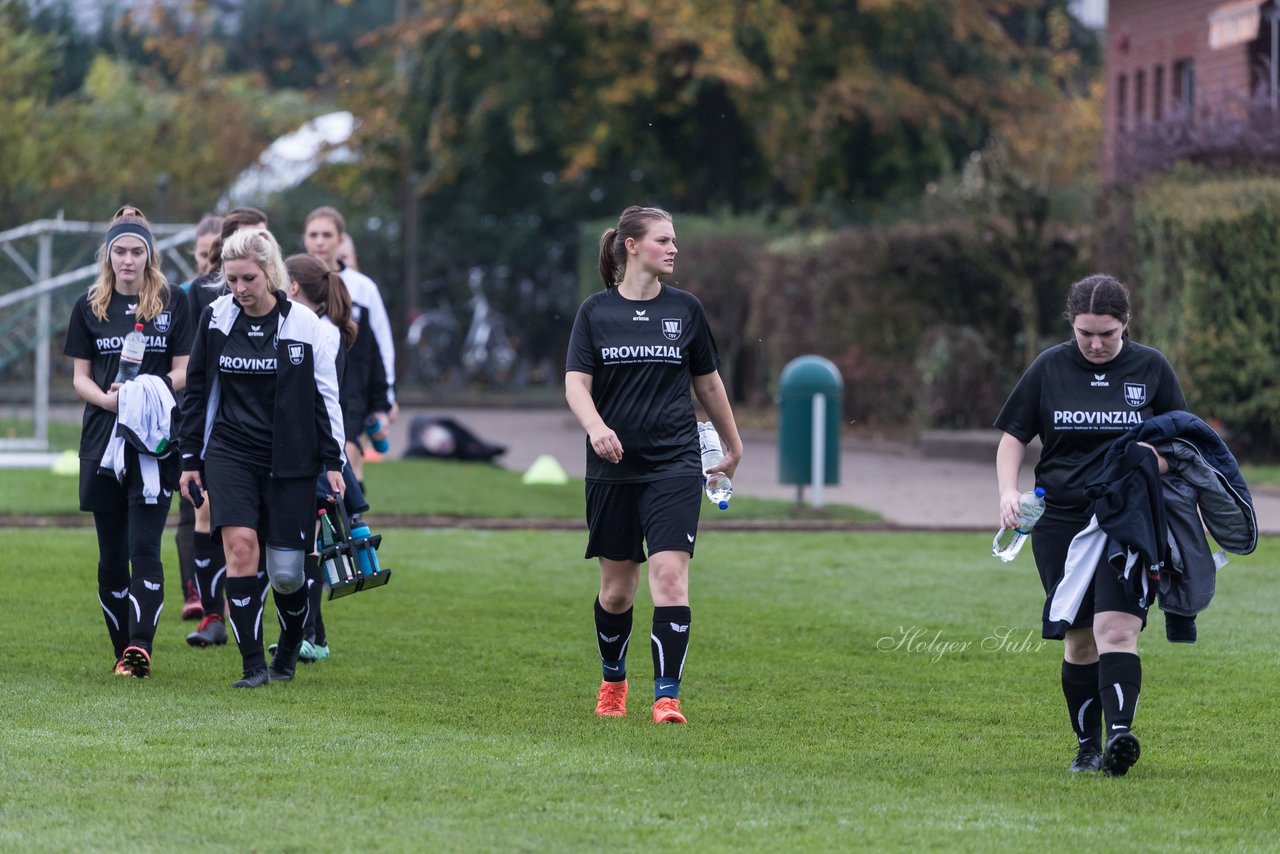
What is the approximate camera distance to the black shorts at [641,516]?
726 centimetres

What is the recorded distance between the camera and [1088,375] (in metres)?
6.57

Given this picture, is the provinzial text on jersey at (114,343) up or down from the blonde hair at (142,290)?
down

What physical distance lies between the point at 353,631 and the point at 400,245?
88.4 feet

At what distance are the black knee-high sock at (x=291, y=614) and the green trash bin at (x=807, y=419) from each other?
7.64 meters

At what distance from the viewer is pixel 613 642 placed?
7.54 metres

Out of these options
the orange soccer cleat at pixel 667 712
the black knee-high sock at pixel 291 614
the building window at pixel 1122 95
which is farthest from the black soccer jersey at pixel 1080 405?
the building window at pixel 1122 95

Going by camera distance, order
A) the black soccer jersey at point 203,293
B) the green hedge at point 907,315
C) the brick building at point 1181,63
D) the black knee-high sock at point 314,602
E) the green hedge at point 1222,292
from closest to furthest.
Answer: the black knee-high sock at point 314,602 < the black soccer jersey at point 203,293 < the green hedge at point 1222,292 < the brick building at point 1181,63 < the green hedge at point 907,315

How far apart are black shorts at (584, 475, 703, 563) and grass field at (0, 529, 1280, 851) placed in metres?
0.63

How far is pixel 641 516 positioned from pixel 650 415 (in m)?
0.37

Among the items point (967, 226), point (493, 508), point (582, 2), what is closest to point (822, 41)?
point (582, 2)

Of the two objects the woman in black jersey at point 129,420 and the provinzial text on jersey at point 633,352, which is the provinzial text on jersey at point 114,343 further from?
the provinzial text on jersey at point 633,352

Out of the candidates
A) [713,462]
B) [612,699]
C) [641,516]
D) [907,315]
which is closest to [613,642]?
[612,699]

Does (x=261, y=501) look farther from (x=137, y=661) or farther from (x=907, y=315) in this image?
(x=907, y=315)

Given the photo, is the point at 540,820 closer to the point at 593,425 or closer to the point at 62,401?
the point at 593,425
